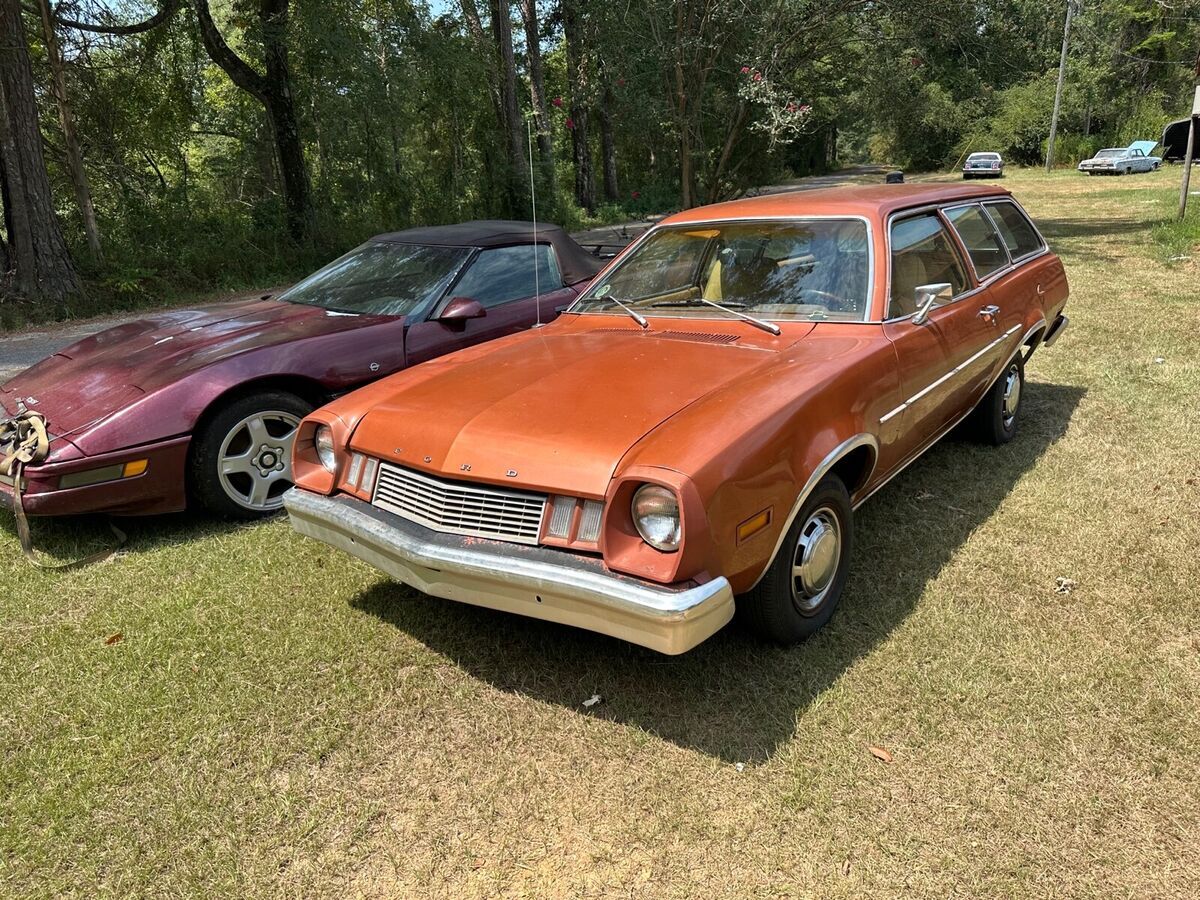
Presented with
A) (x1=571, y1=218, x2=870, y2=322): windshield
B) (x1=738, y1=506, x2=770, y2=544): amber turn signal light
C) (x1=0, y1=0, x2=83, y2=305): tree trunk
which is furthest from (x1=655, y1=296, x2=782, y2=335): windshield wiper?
(x1=0, y1=0, x2=83, y2=305): tree trunk

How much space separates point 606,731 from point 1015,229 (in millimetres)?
4285

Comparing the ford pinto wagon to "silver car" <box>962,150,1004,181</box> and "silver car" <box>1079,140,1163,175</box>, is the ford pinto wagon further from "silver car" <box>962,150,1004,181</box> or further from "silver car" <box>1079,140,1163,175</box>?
"silver car" <box>962,150,1004,181</box>

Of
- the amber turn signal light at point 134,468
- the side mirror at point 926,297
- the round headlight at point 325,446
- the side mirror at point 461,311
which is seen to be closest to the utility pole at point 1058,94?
the side mirror at point 926,297

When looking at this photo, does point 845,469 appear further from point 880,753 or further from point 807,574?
point 880,753

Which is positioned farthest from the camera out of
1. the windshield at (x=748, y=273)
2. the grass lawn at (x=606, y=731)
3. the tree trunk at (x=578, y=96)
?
the tree trunk at (x=578, y=96)

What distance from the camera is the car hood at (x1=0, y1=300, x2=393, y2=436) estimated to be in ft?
13.0

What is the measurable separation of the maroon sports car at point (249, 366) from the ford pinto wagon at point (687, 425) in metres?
1.03

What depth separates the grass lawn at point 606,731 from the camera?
2186 millimetres

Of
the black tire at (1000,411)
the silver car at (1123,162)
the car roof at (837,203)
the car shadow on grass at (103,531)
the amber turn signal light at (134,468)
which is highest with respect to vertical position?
the silver car at (1123,162)

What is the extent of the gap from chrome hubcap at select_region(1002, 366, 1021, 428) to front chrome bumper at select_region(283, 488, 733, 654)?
10.7 feet

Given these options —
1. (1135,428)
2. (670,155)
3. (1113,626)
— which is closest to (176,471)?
(1113,626)

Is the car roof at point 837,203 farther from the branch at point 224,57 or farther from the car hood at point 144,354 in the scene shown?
the branch at point 224,57

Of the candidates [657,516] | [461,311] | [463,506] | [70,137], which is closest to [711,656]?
[657,516]

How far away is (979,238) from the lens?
4.57 meters
